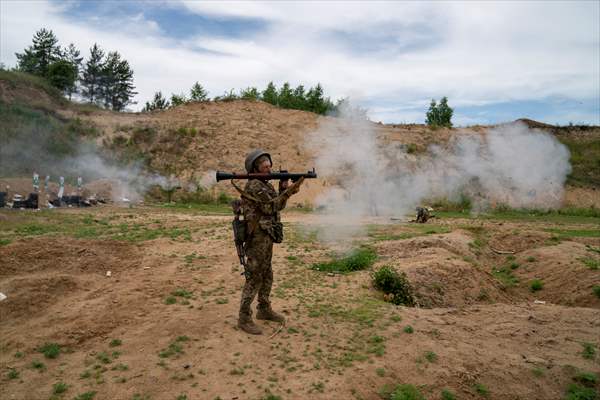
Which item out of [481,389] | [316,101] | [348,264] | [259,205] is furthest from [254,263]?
[316,101]

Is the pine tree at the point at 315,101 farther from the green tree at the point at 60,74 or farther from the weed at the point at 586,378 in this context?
the weed at the point at 586,378

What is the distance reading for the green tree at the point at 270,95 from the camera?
1842 inches

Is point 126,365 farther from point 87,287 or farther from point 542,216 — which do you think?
point 542,216

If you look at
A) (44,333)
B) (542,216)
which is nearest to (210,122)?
(542,216)

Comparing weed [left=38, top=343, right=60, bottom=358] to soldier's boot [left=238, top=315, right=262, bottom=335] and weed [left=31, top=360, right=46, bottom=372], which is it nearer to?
weed [left=31, top=360, right=46, bottom=372]

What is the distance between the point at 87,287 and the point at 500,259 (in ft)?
35.1

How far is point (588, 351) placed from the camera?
23.2ft

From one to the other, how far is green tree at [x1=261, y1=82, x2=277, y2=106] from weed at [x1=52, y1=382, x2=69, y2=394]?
42.2 m

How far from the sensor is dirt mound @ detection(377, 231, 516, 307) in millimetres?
9539

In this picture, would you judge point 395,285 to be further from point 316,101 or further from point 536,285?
point 316,101

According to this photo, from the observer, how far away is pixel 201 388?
5.57 metres

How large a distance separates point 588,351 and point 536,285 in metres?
4.12

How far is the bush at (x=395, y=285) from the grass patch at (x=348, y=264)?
4.57 ft

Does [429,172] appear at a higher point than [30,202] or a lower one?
higher
